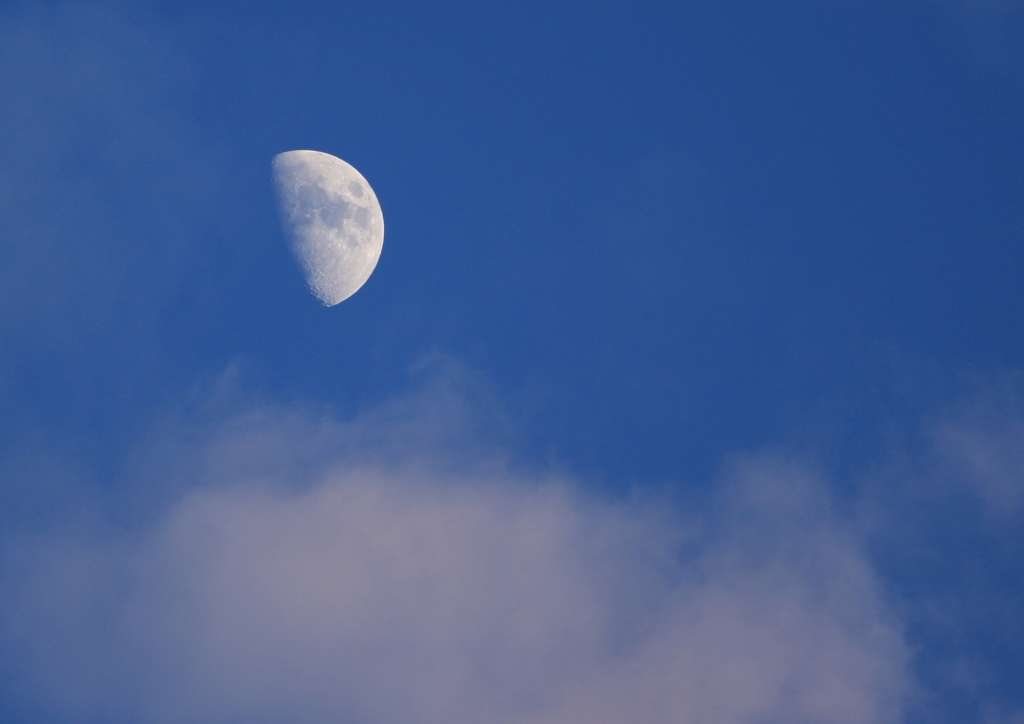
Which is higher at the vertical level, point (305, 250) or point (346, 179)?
point (346, 179)

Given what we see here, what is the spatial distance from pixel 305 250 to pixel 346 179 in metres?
6.32

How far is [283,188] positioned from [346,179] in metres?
4.74

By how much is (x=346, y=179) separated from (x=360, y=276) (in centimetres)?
669

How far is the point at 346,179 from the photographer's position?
201 feet

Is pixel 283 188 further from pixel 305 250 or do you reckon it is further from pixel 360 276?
pixel 360 276

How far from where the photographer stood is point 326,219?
5900cm

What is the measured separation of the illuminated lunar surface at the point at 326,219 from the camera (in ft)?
191

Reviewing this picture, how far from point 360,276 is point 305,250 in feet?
19.0

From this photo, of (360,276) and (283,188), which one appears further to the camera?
(360,276)

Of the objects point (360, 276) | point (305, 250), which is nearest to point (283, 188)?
point (305, 250)

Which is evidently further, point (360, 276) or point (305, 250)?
point (360, 276)

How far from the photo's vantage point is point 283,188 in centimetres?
5838

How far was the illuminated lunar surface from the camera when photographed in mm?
58250
